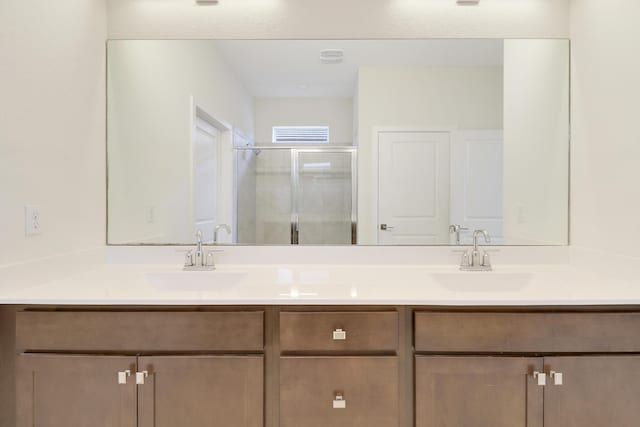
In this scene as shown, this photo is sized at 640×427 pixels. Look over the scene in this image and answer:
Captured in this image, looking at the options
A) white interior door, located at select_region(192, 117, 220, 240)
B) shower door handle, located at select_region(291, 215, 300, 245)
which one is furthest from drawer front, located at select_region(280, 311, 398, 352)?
white interior door, located at select_region(192, 117, 220, 240)

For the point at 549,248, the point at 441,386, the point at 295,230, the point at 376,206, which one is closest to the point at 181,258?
the point at 295,230

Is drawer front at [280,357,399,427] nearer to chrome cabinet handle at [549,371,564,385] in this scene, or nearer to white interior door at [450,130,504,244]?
chrome cabinet handle at [549,371,564,385]

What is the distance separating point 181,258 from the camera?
192 centimetres

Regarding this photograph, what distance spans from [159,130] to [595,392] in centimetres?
209

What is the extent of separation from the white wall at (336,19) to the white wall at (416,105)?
188 millimetres

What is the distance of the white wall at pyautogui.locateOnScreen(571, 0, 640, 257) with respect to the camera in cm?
150

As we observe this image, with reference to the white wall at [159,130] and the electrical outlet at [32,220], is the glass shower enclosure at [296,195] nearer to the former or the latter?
the white wall at [159,130]

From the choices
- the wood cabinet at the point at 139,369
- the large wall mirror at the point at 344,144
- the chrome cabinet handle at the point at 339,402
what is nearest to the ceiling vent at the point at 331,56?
the large wall mirror at the point at 344,144

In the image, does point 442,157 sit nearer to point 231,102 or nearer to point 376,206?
point 376,206

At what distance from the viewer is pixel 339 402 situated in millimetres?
1291

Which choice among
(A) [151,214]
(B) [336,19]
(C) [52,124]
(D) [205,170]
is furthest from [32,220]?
(B) [336,19]

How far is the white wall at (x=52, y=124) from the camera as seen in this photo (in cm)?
134

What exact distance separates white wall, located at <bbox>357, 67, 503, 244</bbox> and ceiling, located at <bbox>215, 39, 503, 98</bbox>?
1.9 inches

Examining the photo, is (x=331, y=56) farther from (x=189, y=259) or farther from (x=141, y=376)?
(x=141, y=376)
